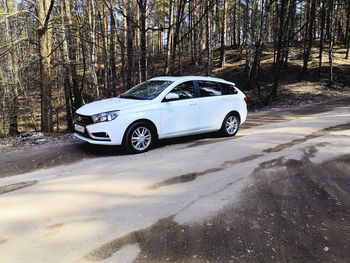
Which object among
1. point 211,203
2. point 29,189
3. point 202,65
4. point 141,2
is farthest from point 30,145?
point 202,65

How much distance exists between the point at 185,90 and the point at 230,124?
1.90 m

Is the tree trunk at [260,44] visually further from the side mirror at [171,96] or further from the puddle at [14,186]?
the puddle at [14,186]

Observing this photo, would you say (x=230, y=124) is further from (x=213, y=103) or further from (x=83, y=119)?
(x=83, y=119)

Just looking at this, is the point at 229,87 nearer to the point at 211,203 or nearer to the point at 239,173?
the point at 239,173

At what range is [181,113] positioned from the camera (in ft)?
31.2

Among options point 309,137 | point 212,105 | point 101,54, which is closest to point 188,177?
point 212,105

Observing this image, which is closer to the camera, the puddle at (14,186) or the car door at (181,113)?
the puddle at (14,186)

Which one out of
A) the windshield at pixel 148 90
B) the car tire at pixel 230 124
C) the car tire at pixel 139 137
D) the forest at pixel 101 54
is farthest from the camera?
the forest at pixel 101 54

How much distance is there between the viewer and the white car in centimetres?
851

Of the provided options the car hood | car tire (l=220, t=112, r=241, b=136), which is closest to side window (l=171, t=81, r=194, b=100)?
the car hood

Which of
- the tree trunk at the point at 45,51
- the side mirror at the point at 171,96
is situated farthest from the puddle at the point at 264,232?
the tree trunk at the point at 45,51

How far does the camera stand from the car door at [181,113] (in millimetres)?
9234

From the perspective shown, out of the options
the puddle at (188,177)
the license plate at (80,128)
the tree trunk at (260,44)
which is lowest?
the puddle at (188,177)

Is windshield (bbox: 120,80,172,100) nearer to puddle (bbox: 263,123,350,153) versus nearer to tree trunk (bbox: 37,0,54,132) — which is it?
puddle (bbox: 263,123,350,153)
